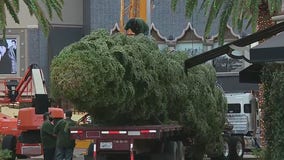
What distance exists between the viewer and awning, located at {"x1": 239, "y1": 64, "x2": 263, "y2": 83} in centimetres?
1349

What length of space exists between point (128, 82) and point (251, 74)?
9.02ft

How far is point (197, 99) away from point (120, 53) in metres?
4.07

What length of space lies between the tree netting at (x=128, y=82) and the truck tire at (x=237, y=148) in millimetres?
7015

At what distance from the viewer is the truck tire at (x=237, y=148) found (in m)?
24.7

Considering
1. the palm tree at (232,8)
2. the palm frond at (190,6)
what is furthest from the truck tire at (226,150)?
the palm frond at (190,6)

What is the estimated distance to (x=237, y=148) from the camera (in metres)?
25.1

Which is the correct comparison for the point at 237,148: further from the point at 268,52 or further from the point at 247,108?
the point at 268,52

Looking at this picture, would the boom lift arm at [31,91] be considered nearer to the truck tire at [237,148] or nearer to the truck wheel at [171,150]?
the truck wheel at [171,150]

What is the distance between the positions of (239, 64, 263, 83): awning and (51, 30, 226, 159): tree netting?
7.62 ft

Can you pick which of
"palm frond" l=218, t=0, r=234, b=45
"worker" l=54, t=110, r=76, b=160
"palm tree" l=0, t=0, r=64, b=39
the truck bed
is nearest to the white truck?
"worker" l=54, t=110, r=76, b=160

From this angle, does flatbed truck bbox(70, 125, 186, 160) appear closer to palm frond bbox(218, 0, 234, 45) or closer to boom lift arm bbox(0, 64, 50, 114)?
palm frond bbox(218, 0, 234, 45)

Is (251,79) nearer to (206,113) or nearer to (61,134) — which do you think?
(206,113)

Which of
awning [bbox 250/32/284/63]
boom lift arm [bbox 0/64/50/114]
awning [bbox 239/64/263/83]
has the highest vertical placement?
awning [bbox 250/32/284/63]

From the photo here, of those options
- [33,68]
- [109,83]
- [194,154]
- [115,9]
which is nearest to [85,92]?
[109,83]
